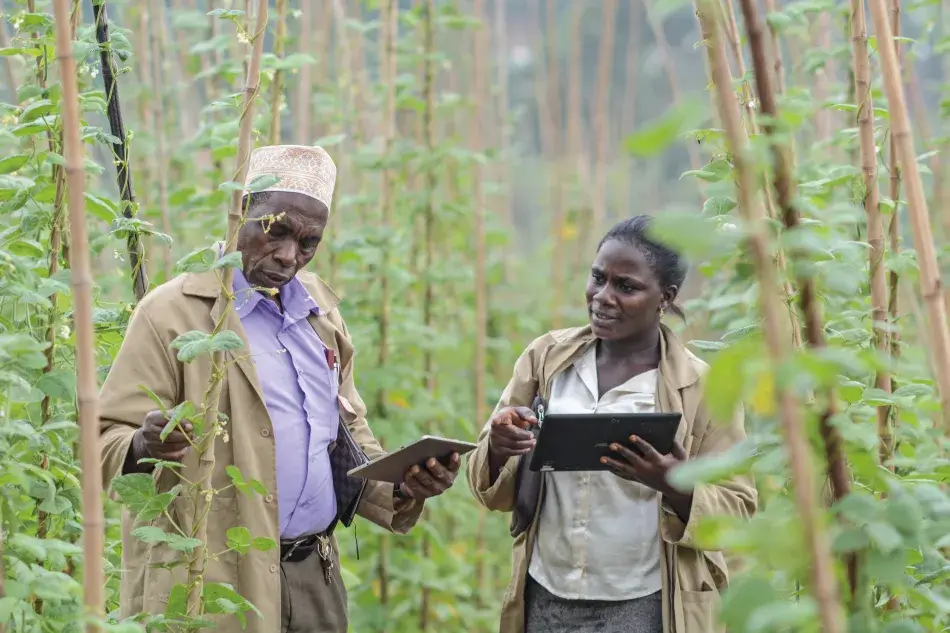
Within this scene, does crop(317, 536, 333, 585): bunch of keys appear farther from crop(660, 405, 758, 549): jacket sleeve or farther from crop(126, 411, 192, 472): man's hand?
crop(660, 405, 758, 549): jacket sleeve

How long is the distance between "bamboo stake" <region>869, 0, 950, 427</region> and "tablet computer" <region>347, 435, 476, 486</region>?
83 cm

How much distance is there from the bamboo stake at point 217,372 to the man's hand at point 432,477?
48cm

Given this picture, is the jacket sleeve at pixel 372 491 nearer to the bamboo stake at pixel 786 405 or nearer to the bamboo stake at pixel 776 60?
the bamboo stake at pixel 776 60

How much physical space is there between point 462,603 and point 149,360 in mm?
2440

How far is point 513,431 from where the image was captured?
2105 millimetres

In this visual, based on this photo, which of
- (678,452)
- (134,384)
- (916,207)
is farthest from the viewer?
(678,452)

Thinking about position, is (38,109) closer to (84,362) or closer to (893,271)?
(84,362)

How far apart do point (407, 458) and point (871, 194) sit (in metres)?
0.98

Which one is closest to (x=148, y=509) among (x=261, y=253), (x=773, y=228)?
(x=261, y=253)

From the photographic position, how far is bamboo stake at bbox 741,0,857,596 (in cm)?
113

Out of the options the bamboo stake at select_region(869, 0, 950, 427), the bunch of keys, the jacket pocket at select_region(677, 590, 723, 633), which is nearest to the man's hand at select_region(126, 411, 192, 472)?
the bunch of keys

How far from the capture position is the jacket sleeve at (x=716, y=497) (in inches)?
83.0

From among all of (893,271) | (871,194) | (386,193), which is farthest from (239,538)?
(386,193)

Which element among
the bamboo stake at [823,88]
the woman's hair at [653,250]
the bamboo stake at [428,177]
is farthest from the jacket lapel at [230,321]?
the bamboo stake at [823,88]
